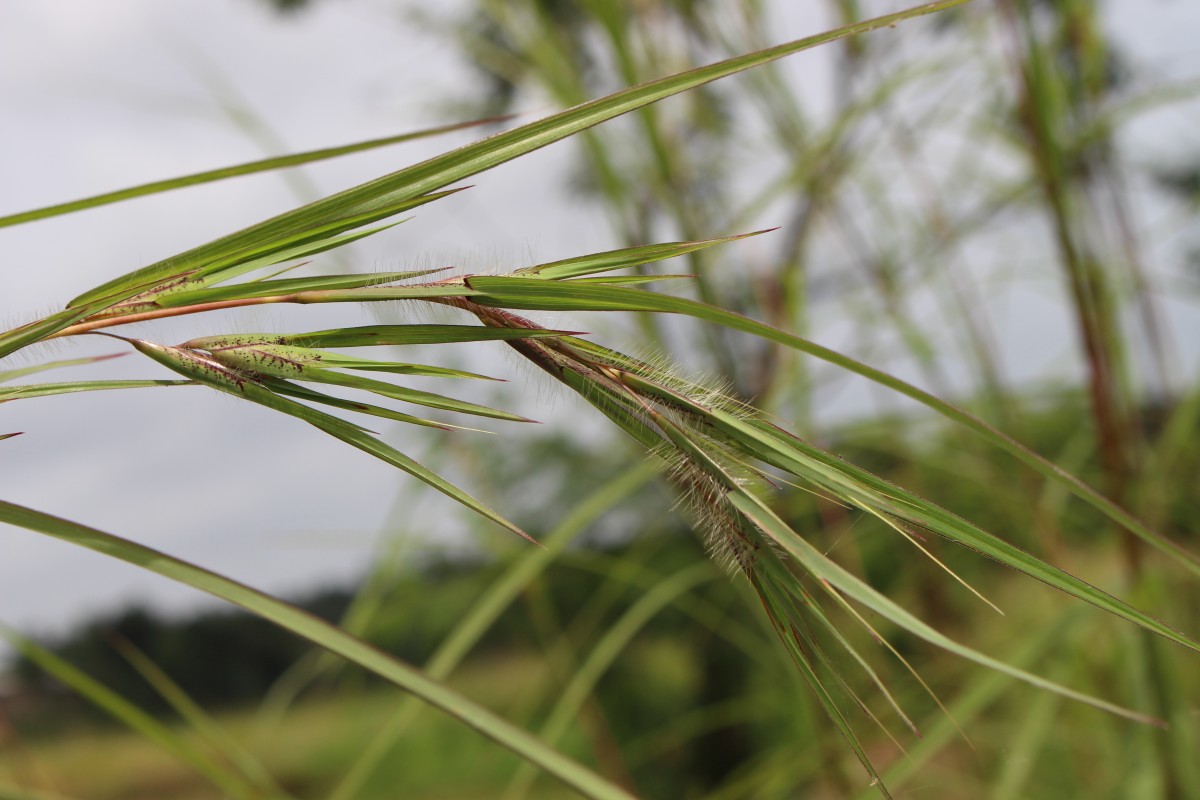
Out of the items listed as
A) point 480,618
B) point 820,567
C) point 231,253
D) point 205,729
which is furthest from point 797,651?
point 205,729

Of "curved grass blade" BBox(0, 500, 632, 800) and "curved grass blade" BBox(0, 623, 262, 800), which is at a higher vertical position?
"curved grass blade" BBox(0, 500, 632, 800)

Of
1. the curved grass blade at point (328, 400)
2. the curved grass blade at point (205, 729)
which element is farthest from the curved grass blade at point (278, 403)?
the curved grass blade at point (205, 729)

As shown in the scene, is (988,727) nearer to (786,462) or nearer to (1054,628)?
(1054,628)

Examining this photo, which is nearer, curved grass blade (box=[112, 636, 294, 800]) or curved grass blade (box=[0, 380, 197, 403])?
curved grass blade (box=[0, 380, 197, 403])

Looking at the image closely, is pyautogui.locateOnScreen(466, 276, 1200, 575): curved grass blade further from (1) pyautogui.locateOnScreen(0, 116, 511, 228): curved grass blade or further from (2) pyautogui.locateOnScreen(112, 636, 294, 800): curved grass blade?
(2) pyautogui.locateOnScreen(112, 636, 294, 800): curved grass blade

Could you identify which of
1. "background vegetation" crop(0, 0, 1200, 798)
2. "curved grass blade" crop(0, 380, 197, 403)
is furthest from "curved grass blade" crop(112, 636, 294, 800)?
"curved grass blade" crop(0, 380, 197, 403)
